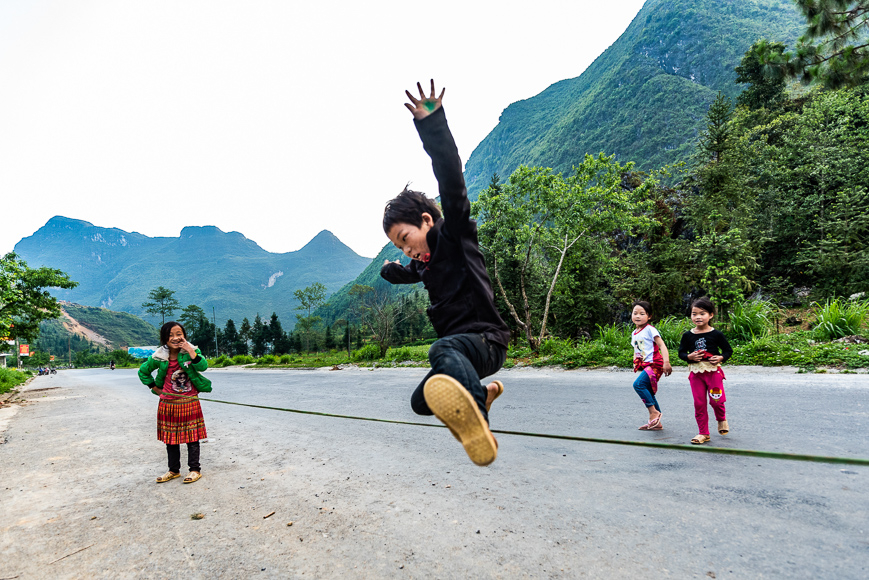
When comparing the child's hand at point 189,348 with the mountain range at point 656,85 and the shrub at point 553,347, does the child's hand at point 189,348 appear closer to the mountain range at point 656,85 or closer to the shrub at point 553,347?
the shrub at point 553,347

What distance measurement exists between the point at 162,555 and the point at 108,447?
435 cm

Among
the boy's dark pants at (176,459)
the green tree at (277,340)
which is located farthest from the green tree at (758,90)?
the green tree at (277,340)

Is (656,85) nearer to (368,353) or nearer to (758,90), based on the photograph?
(758,90)

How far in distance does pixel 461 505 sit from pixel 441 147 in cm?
262

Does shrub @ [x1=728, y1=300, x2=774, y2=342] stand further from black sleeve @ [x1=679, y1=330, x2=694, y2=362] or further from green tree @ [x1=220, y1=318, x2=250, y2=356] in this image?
green tree @ [x1=220, y1=318, x2=250, y2=356]

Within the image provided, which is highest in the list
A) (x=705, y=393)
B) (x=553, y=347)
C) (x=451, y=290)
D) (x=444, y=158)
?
(x=444, y=158)

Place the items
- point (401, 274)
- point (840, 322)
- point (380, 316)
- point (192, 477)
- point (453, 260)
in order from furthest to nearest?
point (380, 316), point (840, 322), point (192, 477), point (401, 274), point (453, 260)

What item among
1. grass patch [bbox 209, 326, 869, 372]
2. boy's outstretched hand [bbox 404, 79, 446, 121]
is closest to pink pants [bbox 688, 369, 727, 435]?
boy's outstretched hand [bbox 404, 79, 446, 121]

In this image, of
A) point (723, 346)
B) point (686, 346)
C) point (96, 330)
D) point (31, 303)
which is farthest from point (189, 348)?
point (96, 330)

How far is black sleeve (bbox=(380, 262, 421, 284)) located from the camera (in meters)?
2.38

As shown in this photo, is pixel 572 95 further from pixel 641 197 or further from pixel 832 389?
pixel 832 389

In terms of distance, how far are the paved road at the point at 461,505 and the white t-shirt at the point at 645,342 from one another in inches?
34.3

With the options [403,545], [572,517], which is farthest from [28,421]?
[572,517]

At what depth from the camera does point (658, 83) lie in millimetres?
89812
